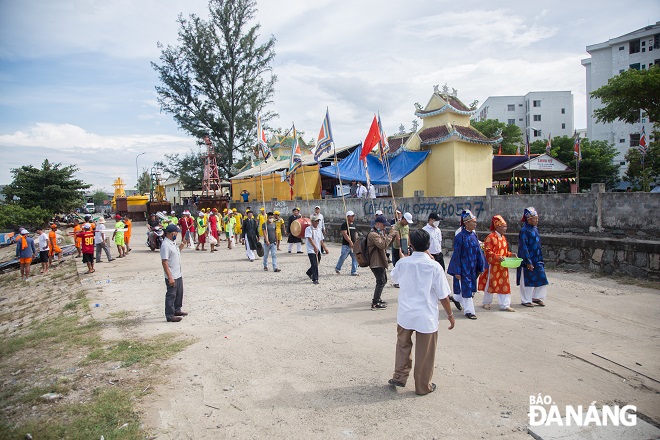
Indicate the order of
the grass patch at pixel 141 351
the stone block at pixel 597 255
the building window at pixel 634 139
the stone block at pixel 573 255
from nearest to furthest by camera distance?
the grass patch at pixel 141 351
the stone block at pixel 597 255
the stone block at pixel 573 255
the building window at pixel 634 139

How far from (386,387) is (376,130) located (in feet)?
29.4

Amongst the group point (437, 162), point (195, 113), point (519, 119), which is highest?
point (519, 119)

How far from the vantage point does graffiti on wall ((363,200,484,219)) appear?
13.6 metres

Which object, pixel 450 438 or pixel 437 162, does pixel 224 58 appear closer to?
pixel 437 162

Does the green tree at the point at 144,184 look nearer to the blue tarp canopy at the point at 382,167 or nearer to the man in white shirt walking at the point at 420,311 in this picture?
the blue tarp canopy at the point at 382,167

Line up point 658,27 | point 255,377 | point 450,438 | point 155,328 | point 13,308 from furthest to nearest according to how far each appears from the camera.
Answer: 1. point 658,27
2. point 13,308
3. point 155,328
4. point 255,377
5. point 450,438

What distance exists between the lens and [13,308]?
39.4 feet

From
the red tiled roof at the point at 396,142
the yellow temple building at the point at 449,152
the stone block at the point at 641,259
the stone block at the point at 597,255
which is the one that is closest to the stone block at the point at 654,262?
the stone block at the point at 641,259

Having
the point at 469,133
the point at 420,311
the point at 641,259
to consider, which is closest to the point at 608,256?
the point at 641,259

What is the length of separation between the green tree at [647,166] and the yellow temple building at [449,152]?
10.2 m

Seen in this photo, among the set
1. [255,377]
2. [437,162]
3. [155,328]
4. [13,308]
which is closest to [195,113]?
[437,162]

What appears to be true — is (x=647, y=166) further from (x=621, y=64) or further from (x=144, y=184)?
(x=144, y=184)

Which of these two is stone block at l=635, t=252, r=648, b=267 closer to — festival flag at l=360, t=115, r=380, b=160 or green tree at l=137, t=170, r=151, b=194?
festival flag at l=360, t=115, r=380, b=160

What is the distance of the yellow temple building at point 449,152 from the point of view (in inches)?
808
